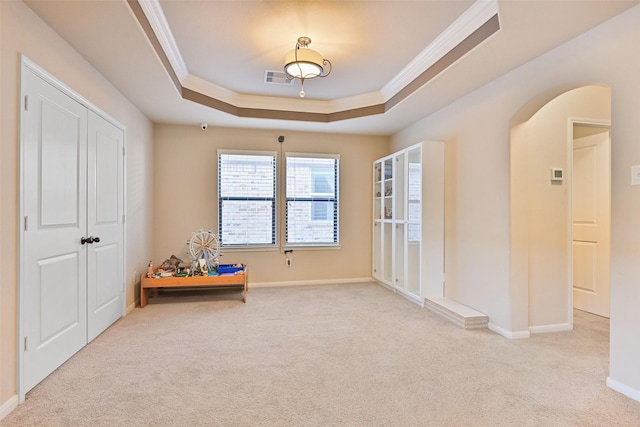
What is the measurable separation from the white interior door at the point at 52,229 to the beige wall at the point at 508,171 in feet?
12.1

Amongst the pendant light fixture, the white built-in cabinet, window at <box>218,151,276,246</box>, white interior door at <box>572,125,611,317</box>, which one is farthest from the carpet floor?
A: the pendant light fixture

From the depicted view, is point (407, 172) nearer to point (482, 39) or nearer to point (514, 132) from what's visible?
point (514, 132)

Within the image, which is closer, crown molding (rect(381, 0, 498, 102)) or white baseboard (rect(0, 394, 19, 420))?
white baseboard (rect(0, 394, 19, 420))

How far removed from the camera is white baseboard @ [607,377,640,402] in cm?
206

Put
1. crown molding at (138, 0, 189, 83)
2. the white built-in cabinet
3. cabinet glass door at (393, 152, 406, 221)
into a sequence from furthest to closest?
1. cabinet glass door at (393, 152, 406, 221)
2. the white built-in cabinet
3. crown molding at (138, 0, 189, 83)

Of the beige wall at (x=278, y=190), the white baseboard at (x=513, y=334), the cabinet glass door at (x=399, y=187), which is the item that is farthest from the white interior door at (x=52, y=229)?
the white baseboard at (x=513, y=334)

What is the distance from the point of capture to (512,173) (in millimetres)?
3025

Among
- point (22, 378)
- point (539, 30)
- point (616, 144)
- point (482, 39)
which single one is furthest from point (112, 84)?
point (616, 144)

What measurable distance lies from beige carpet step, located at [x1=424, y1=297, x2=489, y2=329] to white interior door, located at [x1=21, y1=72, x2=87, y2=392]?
11.3ft

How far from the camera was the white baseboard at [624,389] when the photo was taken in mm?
2057

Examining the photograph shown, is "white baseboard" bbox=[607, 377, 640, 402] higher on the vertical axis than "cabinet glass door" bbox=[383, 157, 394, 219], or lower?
lower

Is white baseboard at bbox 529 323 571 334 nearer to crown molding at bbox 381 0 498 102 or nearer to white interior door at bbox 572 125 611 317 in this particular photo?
white interior door at bbox 572 125 611 317

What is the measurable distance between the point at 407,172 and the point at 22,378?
161 inches

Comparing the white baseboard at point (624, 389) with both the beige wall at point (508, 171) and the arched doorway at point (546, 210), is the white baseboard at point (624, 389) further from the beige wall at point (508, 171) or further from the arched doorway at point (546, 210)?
the arched doorway at point (546, 210)
